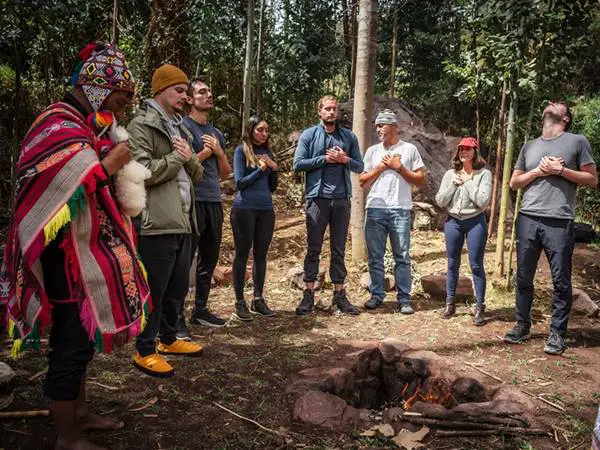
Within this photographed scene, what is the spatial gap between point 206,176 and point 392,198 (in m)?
2.05

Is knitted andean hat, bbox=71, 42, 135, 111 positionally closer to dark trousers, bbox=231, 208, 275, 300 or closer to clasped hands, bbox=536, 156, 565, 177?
dark trousers, bbox=231, 208, 275, 300

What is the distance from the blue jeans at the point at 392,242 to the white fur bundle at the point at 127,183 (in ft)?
10.5

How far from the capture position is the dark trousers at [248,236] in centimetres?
473

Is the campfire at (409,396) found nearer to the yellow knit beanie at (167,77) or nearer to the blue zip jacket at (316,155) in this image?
the blue zip jacket at (316,155)

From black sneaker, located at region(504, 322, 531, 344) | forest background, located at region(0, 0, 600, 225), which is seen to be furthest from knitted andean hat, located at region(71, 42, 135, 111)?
forest background, located at region(0, 0, 600, 225)

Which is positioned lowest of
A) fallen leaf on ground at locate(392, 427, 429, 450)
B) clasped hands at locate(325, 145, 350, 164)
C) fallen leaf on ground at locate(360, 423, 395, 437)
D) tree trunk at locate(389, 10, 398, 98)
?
fallen leaf on ground at locate(392, 427, 429, 450)

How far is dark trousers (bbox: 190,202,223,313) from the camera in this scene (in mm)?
4215

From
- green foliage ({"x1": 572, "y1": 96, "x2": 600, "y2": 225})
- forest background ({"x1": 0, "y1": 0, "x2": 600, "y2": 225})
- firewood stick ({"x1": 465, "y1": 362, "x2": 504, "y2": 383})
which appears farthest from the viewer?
green foliage ({"x1": 572, "y1": 96, "x2": 600, "y2": 225})

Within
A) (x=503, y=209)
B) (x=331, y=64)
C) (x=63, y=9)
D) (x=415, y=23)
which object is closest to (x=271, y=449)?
(x=503, y=209)

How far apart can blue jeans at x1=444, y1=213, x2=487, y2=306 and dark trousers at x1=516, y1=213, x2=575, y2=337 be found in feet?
1.62

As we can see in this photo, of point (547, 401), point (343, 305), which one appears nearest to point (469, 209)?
point (343, 305)

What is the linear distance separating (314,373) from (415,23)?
1353 centimetres

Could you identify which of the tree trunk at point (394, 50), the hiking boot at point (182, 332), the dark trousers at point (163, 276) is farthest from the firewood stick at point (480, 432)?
the tree trunk at point (394, 50)

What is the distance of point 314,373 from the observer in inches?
142
